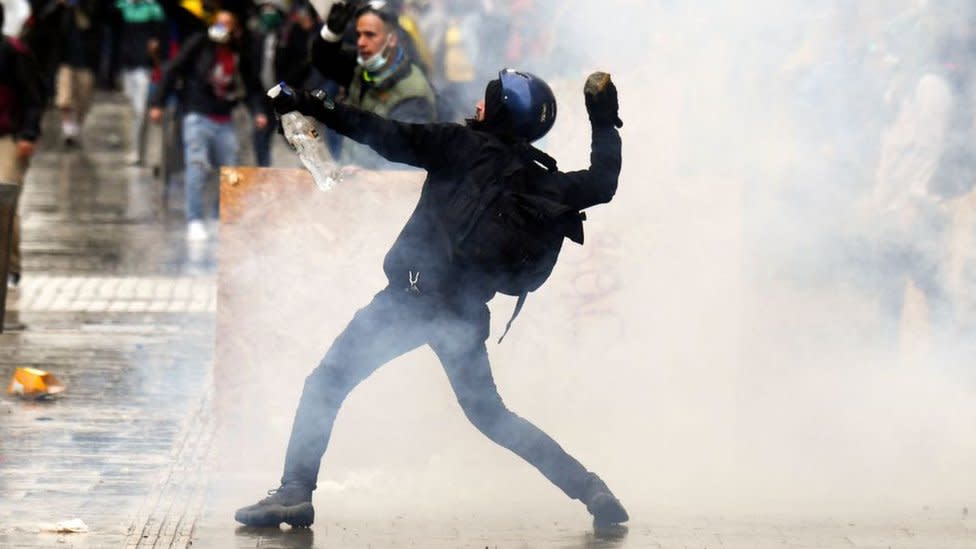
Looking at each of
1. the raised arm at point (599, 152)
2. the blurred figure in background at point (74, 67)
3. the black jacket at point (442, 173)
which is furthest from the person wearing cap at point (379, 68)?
the blurred figure in background at point (74, 67)

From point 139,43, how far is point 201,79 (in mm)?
7248

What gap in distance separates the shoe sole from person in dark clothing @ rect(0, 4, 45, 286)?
535cm

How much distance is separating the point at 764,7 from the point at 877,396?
1.64 m

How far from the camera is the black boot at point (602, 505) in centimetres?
650

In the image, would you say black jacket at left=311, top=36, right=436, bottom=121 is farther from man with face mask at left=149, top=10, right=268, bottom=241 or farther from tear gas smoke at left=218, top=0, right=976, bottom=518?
man with face mask at left=149, top=10, right=268, bottom=241

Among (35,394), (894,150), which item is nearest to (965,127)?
(894,150)

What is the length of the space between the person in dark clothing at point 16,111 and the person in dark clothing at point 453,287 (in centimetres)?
535

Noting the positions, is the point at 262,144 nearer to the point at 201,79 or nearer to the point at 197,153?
the point at 197,153

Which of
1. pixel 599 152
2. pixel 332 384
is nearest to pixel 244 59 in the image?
pixel 332 384

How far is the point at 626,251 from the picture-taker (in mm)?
8148

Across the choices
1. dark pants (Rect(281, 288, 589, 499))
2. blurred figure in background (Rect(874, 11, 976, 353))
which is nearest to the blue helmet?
dark pants (Rect(281, 288, 589, 499))

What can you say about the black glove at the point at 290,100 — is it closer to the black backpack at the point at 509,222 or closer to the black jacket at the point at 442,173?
the black jacket at the point at 442,173

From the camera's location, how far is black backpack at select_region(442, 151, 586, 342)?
6254mm

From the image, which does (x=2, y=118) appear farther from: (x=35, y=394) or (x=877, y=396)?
(x=877, y=396)
